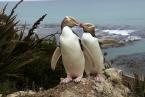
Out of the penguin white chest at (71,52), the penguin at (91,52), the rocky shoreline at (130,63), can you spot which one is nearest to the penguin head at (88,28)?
the penguin at (91,52)

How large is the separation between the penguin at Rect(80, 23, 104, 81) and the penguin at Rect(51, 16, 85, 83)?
0.10 meters

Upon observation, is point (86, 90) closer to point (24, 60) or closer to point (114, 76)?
point (114, 76)

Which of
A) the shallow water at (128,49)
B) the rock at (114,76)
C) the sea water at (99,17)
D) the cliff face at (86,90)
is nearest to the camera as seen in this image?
the cliff face at (86,90)

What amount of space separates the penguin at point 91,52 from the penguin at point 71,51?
0.10m

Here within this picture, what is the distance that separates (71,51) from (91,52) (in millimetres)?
326

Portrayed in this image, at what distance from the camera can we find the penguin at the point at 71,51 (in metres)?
8.10

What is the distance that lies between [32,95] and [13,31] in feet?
12.6

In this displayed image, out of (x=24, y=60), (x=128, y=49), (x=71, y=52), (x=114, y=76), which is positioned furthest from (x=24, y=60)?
(x=128, y=49)

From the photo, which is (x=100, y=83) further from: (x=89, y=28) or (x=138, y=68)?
(x=138, y=68)

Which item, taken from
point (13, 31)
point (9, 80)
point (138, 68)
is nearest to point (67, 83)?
point (9, 80)

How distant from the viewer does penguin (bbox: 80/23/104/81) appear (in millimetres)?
8266

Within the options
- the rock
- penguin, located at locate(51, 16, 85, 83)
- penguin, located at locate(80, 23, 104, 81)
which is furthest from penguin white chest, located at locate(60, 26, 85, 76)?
the rock

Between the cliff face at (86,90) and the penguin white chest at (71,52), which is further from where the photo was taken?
the cliff face at (86,90)

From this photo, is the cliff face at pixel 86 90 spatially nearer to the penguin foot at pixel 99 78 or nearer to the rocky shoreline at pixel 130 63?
the penguin foot at pixel 99 78
